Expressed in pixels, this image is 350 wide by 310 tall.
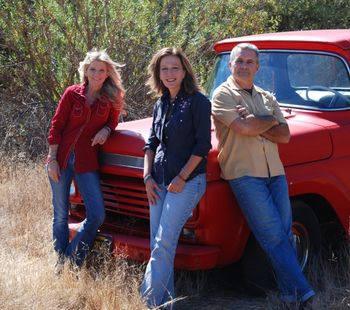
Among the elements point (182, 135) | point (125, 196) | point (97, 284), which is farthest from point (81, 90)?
point (97, 284)

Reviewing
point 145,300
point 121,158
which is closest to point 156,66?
point 121,158

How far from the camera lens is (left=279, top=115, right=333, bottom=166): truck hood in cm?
479

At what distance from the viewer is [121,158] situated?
15.9 feet

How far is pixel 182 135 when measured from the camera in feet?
14.2

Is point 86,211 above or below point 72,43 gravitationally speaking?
below

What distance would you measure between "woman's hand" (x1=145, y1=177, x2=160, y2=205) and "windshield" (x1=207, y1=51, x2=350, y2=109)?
4.96 ft

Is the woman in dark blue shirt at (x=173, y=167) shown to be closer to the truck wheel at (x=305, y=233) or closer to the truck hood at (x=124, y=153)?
the truck hood at (x=124, y=153)

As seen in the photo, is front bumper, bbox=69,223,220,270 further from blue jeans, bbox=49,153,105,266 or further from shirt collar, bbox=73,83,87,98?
shirt collar, bbox=73,83,87,98

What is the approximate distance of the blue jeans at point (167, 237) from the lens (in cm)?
428

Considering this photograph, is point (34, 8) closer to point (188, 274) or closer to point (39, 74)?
point (39, 74)

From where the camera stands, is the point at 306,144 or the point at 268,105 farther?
the point at 306,144

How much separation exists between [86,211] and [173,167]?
36.8 inches

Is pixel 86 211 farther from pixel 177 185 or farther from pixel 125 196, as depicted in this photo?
pixel 177 185

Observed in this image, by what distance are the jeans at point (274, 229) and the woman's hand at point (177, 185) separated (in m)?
0.39
